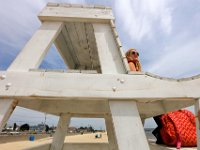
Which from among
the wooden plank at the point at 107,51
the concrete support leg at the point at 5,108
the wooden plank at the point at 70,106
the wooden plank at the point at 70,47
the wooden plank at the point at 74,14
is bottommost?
the concrete support leg at the point at 5,108

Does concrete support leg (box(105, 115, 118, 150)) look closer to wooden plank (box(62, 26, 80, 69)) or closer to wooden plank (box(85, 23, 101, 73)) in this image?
wooden plank (box(85, 23, 101, 73))

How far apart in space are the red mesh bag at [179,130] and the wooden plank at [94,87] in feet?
25.6

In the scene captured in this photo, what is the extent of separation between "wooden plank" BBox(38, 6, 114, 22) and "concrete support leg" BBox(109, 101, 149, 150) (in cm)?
219

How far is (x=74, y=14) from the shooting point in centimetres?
459

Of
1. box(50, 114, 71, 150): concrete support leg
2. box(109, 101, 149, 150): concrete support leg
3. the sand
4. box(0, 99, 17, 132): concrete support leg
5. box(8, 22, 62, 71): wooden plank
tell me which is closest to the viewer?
box(109, 101, 149, 150): concrete support leg

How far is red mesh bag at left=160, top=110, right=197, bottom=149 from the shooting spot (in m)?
10.5

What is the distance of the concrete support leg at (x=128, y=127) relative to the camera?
320 centimetres

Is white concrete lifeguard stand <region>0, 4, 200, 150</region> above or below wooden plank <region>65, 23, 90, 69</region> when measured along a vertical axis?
below

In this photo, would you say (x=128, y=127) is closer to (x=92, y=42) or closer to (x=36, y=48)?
(x=36, y=48)

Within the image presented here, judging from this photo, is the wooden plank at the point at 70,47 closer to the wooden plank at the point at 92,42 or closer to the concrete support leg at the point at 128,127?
the wooden plank at the point at 92,42

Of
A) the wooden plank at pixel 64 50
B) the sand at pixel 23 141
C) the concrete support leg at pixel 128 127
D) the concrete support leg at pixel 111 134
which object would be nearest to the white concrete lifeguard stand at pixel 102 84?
the concrete support leg at pixel 128 127

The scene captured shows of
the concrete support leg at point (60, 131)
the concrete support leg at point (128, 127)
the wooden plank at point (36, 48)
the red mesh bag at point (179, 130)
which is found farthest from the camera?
the red mesh bag at point (179, 130)

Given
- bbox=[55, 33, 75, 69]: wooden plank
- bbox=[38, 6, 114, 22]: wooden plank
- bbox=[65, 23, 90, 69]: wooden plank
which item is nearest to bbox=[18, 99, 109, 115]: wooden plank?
bbox=[55, 33, 75, 69]: wooden plank

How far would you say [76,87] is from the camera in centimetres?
354
